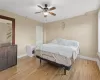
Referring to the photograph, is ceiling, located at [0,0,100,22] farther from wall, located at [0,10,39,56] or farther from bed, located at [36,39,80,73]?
bed, located at [36,39,80,73]

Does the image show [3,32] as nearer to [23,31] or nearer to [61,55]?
[23,31]

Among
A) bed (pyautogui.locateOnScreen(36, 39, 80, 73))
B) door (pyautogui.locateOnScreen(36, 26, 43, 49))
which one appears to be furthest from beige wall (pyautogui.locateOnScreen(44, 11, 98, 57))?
bed (pyautogui.locateOnScreen(36, 39, 80, 73))

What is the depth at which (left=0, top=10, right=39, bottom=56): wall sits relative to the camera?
15.0 ft

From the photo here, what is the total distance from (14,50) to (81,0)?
132 inches

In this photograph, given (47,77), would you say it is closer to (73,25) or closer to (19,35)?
(19,35)

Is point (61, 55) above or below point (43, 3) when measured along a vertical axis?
below

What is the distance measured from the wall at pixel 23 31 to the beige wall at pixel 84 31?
182 cm

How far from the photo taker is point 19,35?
4.78 m

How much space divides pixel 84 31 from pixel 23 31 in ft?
11.8

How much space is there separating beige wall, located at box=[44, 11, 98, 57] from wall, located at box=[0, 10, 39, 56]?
1816 mm

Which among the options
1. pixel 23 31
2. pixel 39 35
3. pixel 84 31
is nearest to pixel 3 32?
pixel 23 31

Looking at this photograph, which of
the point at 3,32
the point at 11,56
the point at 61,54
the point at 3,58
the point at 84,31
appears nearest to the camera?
the point at 61,54

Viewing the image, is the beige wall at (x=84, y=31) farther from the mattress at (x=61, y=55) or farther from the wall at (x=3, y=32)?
the wall at (x=3, y=32)

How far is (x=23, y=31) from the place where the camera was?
5.05m
